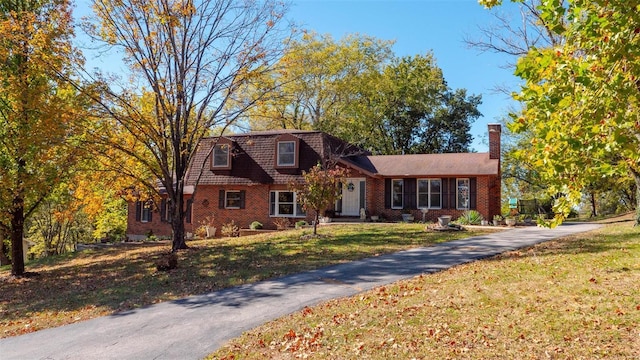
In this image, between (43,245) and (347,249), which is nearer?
(347,249)

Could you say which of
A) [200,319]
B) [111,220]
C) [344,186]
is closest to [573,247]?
[200,319]

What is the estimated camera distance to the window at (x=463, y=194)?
23.7 metres

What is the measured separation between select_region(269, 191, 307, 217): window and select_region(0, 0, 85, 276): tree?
12404 millimetres

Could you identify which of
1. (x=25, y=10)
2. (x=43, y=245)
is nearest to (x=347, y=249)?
(x=25, y=10)

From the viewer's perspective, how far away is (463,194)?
938 inches

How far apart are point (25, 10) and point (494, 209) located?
2306cm

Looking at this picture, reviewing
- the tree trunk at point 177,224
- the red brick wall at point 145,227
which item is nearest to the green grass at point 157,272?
the tree trunk at point 177,224

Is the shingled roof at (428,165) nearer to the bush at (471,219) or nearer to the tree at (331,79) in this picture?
the bush at (471,219)

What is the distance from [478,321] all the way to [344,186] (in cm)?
1843

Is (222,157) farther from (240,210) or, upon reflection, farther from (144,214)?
(144,214)

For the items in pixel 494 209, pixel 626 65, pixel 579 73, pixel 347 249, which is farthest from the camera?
pixel 494 209

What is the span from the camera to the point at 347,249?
14484 millimetres

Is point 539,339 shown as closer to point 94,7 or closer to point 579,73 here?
point 579,73

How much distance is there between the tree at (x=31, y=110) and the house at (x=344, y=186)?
9.46 meters
